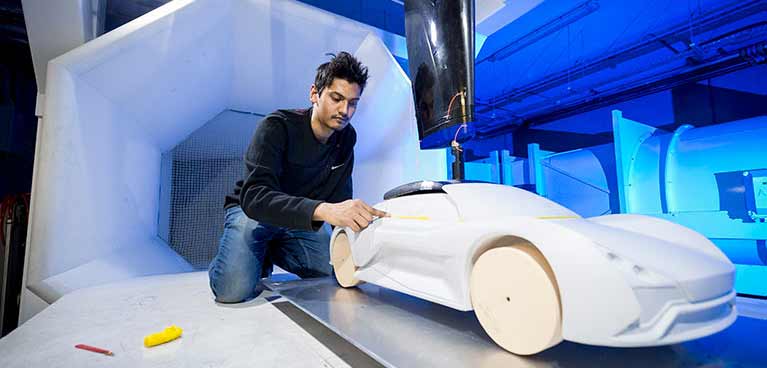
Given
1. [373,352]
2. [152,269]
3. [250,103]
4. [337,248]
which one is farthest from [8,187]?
[373,352]

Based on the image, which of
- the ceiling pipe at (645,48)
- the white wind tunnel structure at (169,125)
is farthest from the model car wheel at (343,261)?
the ceiling pipe at (645,48)

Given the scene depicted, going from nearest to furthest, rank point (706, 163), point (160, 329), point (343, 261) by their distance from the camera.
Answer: point (160, 329) → point (343, 261) → point (706, 163)

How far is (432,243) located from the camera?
72cm

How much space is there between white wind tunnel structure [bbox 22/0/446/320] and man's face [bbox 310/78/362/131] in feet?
2.68

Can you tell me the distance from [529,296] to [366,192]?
68.7 inches

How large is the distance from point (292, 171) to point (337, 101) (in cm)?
36

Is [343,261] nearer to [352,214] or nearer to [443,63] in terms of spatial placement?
[352,214]

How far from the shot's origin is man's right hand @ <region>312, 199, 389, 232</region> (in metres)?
0.93

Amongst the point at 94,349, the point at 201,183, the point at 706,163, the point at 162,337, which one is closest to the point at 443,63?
the point at 162,337

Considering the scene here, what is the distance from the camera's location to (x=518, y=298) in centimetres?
56

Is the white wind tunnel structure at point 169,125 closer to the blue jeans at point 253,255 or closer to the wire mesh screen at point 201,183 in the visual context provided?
the wire mesh screen at point 201,183

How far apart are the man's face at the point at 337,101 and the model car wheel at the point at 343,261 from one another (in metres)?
0.46

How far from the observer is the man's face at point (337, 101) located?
4.09 feet

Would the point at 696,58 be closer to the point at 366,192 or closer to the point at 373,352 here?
the point at 366,192
